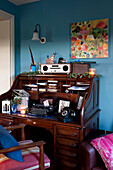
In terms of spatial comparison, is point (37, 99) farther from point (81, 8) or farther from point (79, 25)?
point (81, 8)

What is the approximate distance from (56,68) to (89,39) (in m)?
0.80

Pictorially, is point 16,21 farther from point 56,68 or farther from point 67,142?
point 67,142

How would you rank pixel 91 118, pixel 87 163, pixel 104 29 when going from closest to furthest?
1. pixel 87 163
2. pixel 91 118
3. pixel 104 29

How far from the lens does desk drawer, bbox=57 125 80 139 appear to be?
228 centimetres

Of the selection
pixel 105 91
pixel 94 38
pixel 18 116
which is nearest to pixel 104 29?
pixel 94 38

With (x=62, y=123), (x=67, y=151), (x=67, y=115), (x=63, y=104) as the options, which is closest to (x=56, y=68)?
(x=63, y=104)

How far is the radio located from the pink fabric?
1.29 metres

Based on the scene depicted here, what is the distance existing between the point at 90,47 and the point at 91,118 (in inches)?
50.6

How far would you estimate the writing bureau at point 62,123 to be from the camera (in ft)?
7.54

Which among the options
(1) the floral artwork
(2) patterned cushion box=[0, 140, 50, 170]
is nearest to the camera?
(2) patterned cushion box=[0, 140, 50, 170]

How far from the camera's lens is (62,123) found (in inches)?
92.4

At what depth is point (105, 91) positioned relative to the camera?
9.88ft

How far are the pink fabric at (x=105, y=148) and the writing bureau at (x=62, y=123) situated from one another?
0.86 ft

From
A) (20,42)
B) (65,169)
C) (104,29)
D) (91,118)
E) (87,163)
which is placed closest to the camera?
(87,163)
